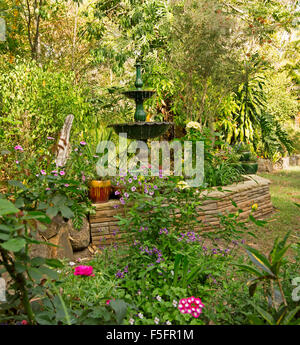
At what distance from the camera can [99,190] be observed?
358 centimetres

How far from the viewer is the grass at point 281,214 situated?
3.70 metres

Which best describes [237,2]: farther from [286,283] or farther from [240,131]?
[286,283]

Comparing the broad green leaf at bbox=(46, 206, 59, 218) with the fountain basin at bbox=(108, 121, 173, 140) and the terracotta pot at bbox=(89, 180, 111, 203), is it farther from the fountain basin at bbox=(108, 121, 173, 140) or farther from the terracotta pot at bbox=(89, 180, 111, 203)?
the fountain basin at bbox=(108, 121, 173, 140)

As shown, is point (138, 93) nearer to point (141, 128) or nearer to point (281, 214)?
point (141, 128)

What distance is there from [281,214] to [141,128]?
8.54 feet

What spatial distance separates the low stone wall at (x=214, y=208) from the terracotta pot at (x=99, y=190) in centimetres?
9

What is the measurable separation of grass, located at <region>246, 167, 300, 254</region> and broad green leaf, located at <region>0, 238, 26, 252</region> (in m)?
1.84

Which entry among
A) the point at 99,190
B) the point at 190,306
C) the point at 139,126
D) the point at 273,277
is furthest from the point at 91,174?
the point at 273,277

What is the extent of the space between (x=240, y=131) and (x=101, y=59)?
4092mm

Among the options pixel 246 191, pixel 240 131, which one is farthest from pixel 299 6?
pixel 246 191

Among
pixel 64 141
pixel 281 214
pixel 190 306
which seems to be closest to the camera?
pixel 190 306

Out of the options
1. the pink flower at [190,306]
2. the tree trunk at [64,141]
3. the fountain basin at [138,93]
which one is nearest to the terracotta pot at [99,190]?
the tree trunk at [64,141]

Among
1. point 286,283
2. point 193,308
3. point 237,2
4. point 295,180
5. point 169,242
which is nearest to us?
point 193,308
